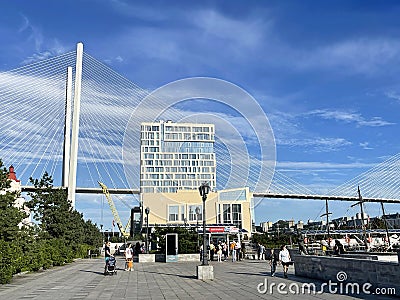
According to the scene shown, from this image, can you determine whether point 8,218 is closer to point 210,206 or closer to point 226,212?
point 210,206

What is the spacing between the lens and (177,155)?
7100cm

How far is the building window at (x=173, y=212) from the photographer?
7800 cm

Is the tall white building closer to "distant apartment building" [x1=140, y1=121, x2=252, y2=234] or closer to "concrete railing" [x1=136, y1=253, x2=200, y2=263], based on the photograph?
"distant apartment building" [x1=140, y1=121, x2=252, y2=234]

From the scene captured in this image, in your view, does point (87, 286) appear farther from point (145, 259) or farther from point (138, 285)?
point (145, 259)

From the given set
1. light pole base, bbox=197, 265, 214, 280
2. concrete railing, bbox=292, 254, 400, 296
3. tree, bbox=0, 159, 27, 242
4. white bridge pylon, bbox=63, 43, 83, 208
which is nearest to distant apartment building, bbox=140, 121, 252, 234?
white bridge pylon, bbox=63, 43, 83, 208

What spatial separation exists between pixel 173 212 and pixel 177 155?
505 inches

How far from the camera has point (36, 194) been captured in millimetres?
35469

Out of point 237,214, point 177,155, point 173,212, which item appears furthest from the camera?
point 237,214

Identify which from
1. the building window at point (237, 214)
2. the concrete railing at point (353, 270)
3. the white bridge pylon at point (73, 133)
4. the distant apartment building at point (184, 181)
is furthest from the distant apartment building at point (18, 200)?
the building window at point (237, 214)

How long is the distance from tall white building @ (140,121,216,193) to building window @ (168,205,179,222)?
396 cm

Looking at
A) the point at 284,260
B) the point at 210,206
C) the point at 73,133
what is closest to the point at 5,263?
the point at 284,260

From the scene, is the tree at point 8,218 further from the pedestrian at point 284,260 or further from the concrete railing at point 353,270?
the concrete railing at point 353,270

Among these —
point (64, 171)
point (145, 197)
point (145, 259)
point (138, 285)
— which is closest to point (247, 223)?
point (145, 197)

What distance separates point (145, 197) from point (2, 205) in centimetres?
6201
